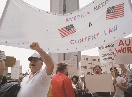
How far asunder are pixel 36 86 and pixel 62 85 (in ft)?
6.29

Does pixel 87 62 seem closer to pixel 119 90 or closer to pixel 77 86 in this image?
pixel 77 86

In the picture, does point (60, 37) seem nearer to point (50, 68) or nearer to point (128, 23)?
point (128, 23)

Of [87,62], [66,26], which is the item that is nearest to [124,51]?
[66,26]

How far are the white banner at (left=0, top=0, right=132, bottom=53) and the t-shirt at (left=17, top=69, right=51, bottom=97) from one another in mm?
1146

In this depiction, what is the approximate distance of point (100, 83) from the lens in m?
4.59

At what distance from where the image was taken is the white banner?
10.6 ft

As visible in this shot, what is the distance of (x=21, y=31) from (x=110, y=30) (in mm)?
1315

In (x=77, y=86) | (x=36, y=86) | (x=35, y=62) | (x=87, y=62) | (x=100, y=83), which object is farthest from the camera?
(x=77, y=86)

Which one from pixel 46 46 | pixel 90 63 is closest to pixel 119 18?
pixel 46 46

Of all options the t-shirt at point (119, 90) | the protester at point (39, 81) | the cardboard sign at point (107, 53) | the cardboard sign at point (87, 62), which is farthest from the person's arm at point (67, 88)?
the cardboard sign at point (87, 62)

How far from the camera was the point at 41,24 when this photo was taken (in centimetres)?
374

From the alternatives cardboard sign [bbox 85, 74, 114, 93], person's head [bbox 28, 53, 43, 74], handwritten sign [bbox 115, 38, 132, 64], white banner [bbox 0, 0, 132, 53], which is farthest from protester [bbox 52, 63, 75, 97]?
person's head [bbox 28, 53, 43, 74]

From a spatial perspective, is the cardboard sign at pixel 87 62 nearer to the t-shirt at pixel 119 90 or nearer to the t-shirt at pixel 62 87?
the t-shirt at pixel 119 90

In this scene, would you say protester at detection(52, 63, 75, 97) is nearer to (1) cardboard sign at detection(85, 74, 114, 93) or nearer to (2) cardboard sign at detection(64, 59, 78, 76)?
(1) cardboard sign at detection(85, 74, 114, 93)
